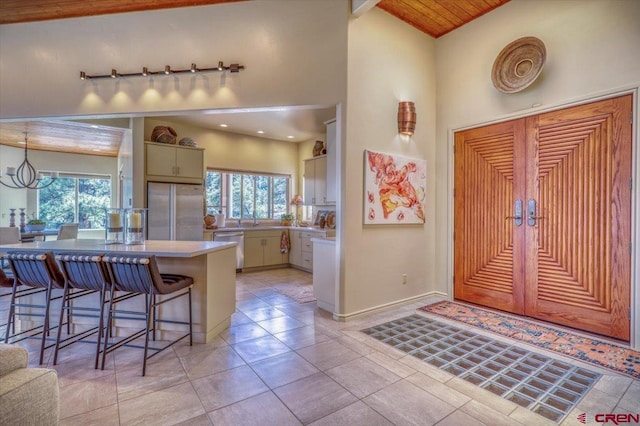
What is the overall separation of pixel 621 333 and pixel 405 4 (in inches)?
161

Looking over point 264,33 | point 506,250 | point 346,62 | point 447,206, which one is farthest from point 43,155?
point 506,250

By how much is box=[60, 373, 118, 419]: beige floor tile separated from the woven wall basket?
4654 mm

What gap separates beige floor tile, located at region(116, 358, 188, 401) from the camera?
2.09 m

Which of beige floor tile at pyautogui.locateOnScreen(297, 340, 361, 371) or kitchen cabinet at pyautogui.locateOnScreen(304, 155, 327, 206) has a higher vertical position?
kitchen cabinet at pyautogui.locateOnScreen(304, 155, 327, 206)

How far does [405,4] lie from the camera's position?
12.0 feet

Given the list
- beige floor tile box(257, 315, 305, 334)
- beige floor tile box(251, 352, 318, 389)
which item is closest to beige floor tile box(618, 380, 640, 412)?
beige floor tile box(251, 352, 318, 389)

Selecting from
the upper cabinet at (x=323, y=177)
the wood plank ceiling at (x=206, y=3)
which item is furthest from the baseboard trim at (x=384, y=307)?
the wood plank ceiling at (x=206, y=3)

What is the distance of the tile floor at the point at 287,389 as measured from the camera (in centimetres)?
182

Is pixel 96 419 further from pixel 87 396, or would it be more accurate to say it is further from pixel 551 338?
pixel 551 338

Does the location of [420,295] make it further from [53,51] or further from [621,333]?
[53,51]

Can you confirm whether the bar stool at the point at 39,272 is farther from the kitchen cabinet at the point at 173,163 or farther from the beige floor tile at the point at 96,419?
the kitchen cabinet at the point at 173,163

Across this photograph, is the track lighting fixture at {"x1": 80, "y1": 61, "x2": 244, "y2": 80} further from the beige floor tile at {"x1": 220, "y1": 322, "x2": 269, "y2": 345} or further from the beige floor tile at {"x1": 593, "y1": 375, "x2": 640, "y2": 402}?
the beige floor tile at {"x1": 593, "y1": 375, "x2": 640, "y2": 402}

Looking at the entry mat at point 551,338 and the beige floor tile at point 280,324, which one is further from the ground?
the entry mat at point 551,338

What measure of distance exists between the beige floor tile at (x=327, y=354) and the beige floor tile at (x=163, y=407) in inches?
35.9
